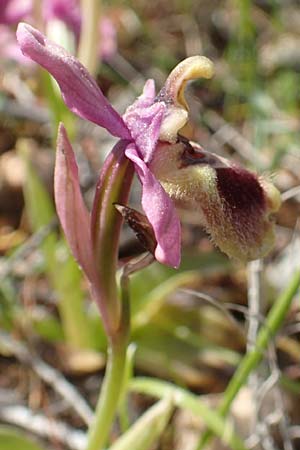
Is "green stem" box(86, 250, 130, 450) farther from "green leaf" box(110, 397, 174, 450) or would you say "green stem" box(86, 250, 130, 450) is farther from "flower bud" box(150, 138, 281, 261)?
"flower bud" box(150, 138, 281, 261)

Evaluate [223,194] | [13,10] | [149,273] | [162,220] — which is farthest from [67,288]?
[162,220]

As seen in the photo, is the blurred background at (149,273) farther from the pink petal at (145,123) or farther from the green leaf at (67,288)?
the pink petal at (145,123)

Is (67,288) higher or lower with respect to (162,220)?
lower

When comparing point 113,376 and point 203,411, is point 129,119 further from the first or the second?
point 203,411

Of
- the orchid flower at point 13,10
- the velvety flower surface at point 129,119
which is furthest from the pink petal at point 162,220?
the orchid flower at point 13,10

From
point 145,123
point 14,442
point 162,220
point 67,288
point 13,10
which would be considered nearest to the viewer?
point 162,220

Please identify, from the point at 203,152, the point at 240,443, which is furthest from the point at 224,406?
the point at 203,152
